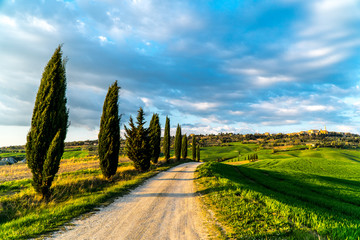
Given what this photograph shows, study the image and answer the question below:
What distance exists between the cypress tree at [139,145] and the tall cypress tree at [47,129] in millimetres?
12181

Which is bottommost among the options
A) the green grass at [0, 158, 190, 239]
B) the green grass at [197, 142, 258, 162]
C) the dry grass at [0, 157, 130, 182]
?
the green grass at [197, 142, 258, 162]

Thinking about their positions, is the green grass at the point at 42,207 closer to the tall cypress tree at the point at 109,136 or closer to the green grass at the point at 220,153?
the tall cypress tree at the point at 109,136

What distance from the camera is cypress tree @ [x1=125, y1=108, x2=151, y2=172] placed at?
23203 millimetres

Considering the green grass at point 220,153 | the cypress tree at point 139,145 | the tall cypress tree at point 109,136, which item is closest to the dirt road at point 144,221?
the tall cypress tree at point 109,136

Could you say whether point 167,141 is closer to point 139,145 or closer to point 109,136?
point 139,145

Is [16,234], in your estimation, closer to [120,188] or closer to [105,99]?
[120,188]

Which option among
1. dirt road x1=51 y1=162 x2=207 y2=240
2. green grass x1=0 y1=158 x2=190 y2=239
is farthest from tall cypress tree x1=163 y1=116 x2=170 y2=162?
dirt road x1=51 y1=162 x2=207 y2=240

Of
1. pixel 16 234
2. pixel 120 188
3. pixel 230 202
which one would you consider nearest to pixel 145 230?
pixel 16 234

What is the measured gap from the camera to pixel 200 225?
6.58 meters

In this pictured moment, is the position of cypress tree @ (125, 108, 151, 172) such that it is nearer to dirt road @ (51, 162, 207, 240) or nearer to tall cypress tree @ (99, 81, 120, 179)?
tall cypress tree @ (99, 81, 120, 179)

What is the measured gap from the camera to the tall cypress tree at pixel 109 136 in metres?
16.5

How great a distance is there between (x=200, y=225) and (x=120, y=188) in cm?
777

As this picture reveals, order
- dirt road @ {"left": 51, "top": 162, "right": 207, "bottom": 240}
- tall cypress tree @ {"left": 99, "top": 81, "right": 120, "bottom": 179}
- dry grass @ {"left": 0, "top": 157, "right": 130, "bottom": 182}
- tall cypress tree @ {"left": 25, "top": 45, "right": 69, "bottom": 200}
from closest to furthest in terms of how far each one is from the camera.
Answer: dirt road @ {"left": 51, "top": 162, "right": 207, "bottom": 240} < tall cypress tree @ {"left": 25, "top": 45, "right": 69, "bottom": 200} < tall cypress tree @ {"left": 99, "top": 81, "right": 120, "bottom": 179} < dry grass @ {"left": 0, "top": 157, "right": 130, "bottom": 182}

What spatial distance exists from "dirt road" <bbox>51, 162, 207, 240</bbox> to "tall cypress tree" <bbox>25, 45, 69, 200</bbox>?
5130 millimetres
